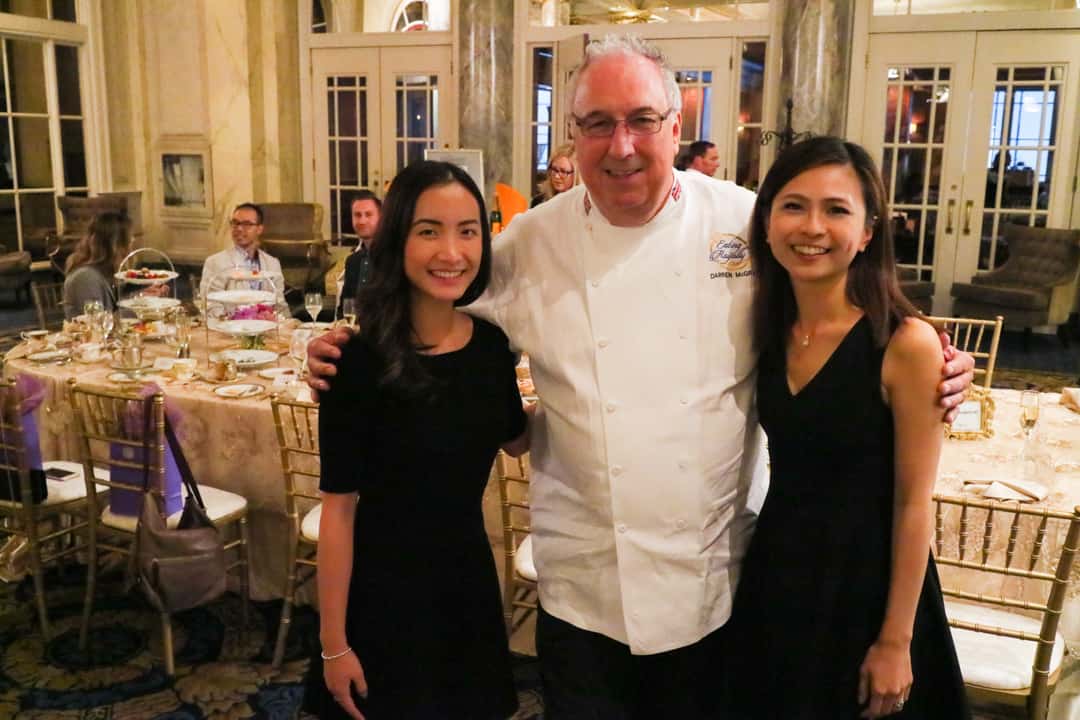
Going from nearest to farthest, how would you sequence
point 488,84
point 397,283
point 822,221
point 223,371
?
point 822,221 → point 397,283 → point 223,371 → point 488,84

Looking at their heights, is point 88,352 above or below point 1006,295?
above

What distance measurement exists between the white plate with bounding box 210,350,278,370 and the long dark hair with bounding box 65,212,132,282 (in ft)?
4.05

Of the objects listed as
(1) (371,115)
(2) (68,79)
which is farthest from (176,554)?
(2) (68,79)

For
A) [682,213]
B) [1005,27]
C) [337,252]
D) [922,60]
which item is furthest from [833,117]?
[682,213]

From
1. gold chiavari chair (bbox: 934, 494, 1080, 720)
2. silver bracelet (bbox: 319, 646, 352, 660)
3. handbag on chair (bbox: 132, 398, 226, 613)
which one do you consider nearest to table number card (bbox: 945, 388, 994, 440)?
gold chiavari chair (bbox: 934, 494, 1080, 720)

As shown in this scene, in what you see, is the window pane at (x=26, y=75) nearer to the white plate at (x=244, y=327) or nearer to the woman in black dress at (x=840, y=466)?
the white plate at (x=244, y=327)

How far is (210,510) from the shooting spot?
3.08m

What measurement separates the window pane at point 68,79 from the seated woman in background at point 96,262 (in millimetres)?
5410

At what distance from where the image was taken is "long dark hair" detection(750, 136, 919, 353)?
4.99 feet

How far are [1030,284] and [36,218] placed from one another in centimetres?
868

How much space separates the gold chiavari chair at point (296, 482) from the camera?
2.87 meters

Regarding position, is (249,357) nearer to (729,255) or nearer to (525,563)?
(525,563)

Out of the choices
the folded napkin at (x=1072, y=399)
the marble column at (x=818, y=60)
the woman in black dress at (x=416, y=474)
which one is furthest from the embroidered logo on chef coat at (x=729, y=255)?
the marble column at (x=818, y=60)

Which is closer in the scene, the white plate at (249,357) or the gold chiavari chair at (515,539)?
the gold chiavari chair at (515,539)
